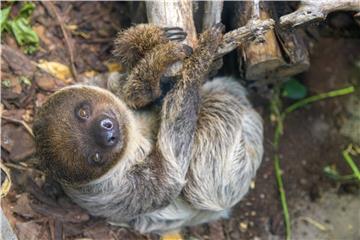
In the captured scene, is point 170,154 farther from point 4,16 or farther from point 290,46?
point 4,16

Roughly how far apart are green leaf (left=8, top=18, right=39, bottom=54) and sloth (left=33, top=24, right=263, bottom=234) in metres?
1.30

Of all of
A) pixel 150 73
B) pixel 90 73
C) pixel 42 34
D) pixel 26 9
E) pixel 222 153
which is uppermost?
pixel 26 9

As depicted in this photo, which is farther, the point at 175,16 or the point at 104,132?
the point at 175,16

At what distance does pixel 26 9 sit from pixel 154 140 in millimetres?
2134

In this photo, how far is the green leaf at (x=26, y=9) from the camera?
6094mm

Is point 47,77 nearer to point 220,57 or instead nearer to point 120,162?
point 120,162

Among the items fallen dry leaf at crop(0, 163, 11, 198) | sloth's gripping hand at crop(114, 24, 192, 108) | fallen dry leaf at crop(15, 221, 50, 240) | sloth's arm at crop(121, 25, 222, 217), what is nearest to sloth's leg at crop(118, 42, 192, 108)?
sloth's gripping hand at crop(114, 24, 192, 108)

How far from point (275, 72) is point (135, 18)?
62.9 inches

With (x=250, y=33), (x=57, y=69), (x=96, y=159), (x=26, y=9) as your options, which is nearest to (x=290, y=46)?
(x=250, y=33)

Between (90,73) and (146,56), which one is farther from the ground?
(146,56)

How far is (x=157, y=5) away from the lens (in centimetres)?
518

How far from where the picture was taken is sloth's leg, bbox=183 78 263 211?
213 inches

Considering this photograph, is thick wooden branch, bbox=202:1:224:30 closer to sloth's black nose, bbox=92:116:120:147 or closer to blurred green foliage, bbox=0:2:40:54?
sloth's black nose, bbox=92:116:120:147

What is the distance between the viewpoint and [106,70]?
635 cm
